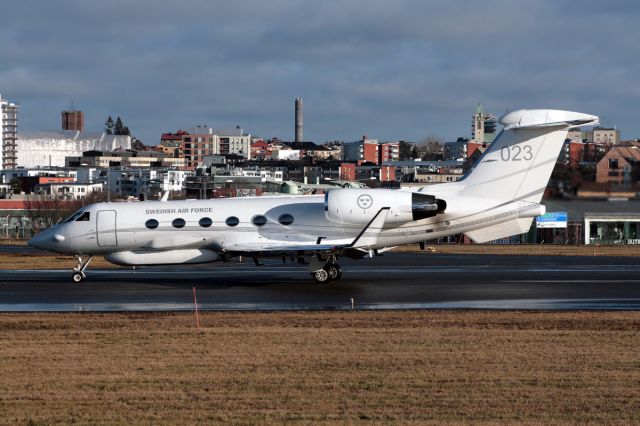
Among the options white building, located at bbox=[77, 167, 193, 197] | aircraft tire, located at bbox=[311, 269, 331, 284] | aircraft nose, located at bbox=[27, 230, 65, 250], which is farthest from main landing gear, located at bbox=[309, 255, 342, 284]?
white building, located at bbox=[77, 167, 193, 197]

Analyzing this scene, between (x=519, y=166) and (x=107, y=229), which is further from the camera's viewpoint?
(x=107, y=229)

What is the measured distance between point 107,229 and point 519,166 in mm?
13673

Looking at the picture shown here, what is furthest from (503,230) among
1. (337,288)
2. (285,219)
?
(285,219)

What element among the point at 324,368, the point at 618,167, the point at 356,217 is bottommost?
the point at 324,368

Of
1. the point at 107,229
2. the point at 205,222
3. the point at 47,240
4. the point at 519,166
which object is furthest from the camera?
the point at 47,240

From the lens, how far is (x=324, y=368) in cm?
1745

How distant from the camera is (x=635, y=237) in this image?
2990 inches

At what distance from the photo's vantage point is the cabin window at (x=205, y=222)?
3297 centimetres

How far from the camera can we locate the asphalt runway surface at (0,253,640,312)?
27.1 m

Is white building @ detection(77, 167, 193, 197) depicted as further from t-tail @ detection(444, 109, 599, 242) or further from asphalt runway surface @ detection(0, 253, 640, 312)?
t-tail @ detection(444, 109, 599, 242)

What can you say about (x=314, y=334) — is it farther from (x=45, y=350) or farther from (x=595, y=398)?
(x=595, y=398)

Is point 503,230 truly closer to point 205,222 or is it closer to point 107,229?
point 205,222

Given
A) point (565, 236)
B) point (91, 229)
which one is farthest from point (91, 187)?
point (91, 229)

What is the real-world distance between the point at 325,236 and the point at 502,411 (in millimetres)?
18810
